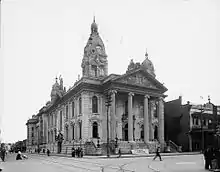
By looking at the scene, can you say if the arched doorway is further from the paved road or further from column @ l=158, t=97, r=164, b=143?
the paved road

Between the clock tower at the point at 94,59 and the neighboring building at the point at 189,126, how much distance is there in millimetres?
17996

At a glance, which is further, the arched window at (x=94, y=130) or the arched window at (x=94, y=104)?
the arched window at (x=94, y=104)

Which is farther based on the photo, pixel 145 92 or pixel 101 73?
pixel 101 73

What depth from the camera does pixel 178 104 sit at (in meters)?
72.5

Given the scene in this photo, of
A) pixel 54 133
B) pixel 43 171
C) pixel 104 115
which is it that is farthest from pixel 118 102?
pixel 43 171

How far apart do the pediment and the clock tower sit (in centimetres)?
816

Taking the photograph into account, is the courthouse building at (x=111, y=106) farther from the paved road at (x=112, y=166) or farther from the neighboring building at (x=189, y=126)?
the paved road at (x=112, y=166)

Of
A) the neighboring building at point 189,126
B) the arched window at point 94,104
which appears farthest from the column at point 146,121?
the neighboring building at point 189,126

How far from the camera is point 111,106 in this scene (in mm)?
55938

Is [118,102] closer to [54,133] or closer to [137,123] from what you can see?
[137,123]

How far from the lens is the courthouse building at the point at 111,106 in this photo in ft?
186

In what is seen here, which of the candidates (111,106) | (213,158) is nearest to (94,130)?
(111,106)

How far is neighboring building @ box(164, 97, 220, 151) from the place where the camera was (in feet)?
223

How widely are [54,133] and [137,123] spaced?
90.2 ft
